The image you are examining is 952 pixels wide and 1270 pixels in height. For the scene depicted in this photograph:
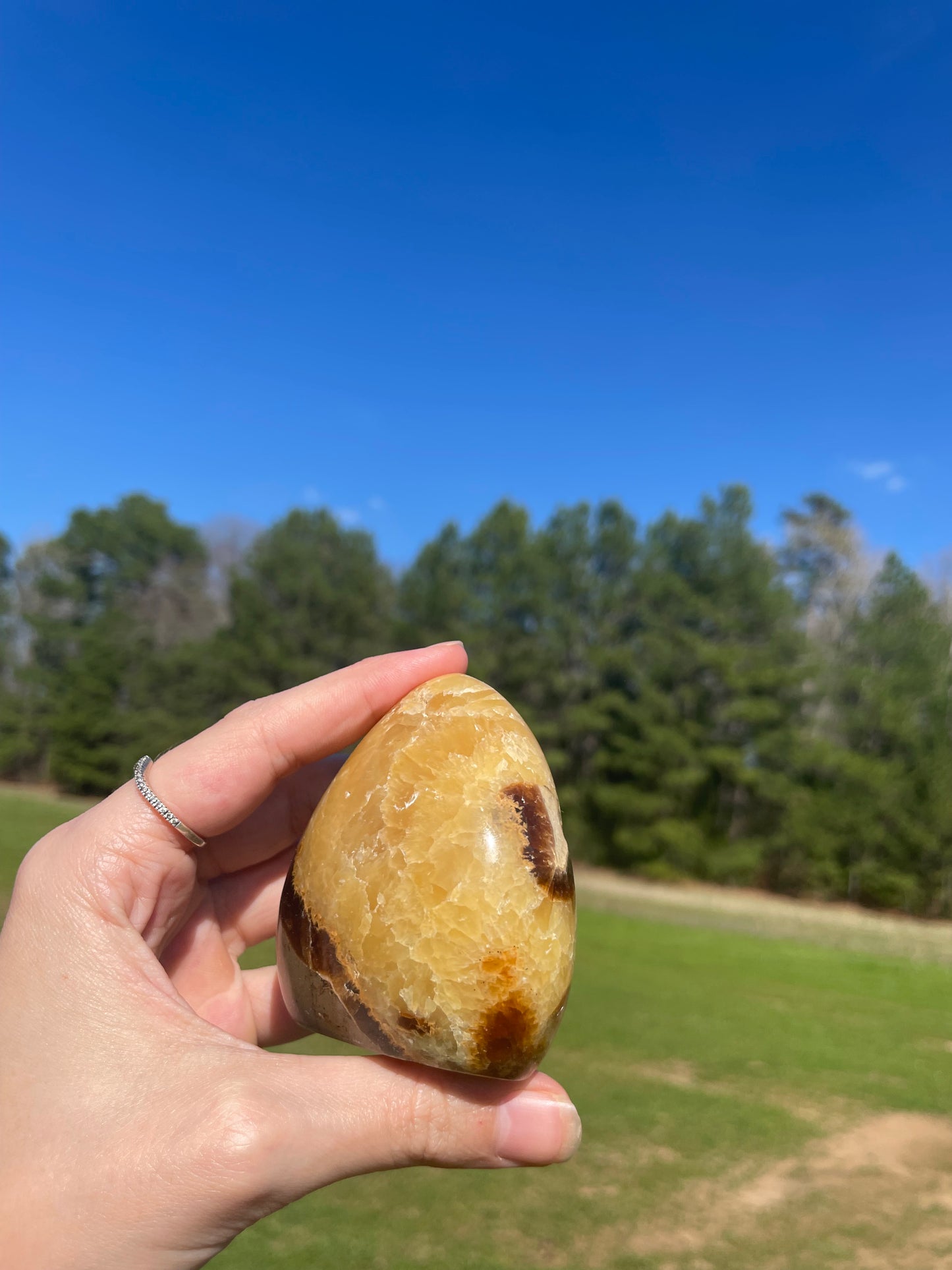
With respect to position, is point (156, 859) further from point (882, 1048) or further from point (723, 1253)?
point (882, 1048)

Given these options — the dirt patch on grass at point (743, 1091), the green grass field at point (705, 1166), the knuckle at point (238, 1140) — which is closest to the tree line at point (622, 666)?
the green grass field at point (705, 1166)

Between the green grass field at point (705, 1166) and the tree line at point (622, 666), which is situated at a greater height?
the tree line at point (622, 666)

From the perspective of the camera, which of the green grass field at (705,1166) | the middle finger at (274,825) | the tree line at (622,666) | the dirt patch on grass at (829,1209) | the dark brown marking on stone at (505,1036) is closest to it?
the dark brown marking on stone at (505,1036)

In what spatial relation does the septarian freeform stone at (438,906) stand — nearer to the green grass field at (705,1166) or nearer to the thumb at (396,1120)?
the thumb at (396,1120)

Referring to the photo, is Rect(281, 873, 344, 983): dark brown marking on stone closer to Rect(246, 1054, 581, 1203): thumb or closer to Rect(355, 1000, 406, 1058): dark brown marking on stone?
Rect(355, 1000, 406, 1058): dark brown marking on stone

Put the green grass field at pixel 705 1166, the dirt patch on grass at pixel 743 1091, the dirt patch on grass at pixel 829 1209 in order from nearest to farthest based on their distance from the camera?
the green grass field at pixel 705 1166, the dirt patch on grass at pixel 829 1209, the dirt patch on grass at pixel 743 1091

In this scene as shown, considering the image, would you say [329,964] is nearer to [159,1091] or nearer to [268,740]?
[159,1091]

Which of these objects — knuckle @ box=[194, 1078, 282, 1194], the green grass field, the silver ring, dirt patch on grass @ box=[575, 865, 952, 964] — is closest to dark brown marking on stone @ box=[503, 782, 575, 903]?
knuckle @ box=[194, 1078, 282, 1194]

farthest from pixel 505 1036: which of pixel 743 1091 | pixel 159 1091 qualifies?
pixel 743 1091
